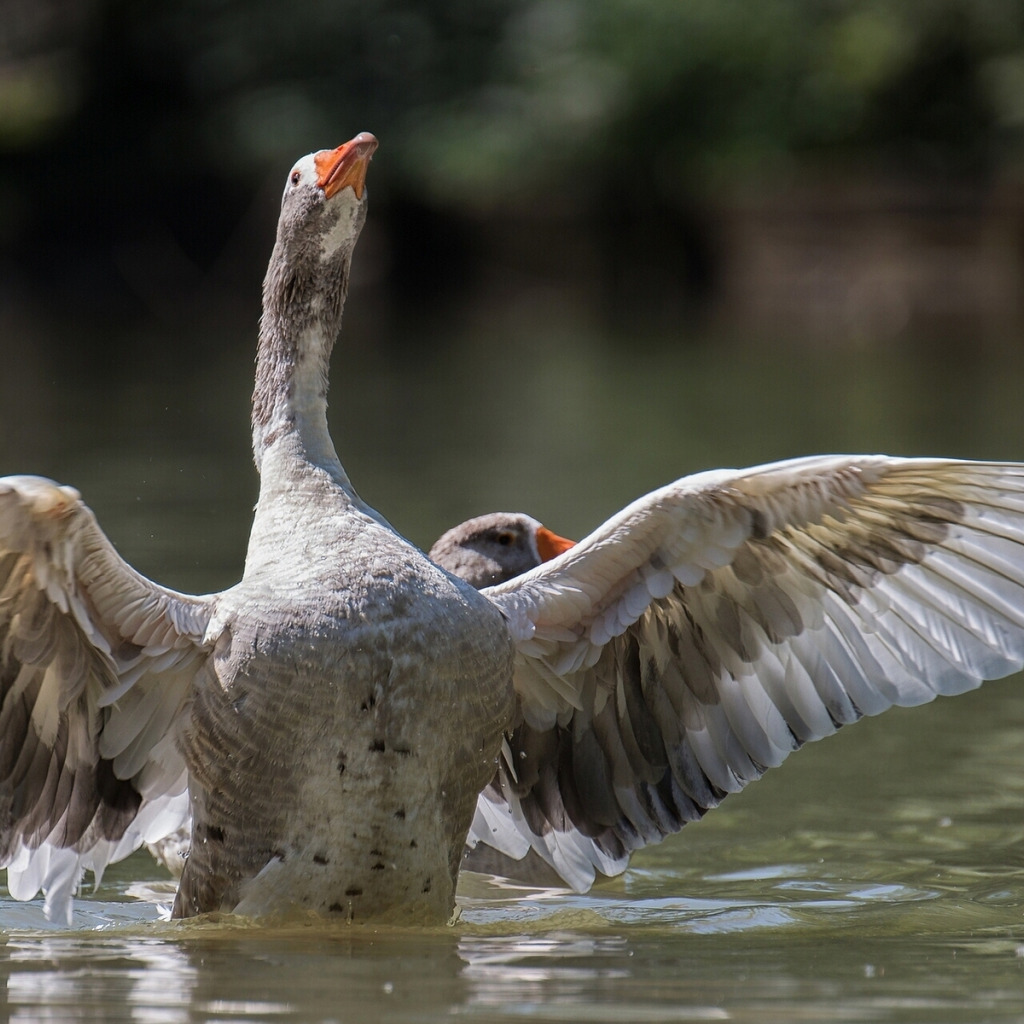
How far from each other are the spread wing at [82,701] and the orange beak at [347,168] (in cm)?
145

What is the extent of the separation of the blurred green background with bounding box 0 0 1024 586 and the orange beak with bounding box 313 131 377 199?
21.5 meters

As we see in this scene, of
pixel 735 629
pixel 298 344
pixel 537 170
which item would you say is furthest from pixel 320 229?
pixel 537 170

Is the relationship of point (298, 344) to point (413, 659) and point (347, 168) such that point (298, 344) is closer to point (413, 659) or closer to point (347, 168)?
point (347, 168)

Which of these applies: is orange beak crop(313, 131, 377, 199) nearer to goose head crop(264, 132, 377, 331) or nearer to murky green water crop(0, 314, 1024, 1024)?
goose head crop(264, 132, 377, 331)

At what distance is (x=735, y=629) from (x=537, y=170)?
32649 millimetres

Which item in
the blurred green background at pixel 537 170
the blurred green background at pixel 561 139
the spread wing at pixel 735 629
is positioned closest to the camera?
the spread wing at pixel 735 629

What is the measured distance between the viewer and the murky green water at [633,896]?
14.7 ft

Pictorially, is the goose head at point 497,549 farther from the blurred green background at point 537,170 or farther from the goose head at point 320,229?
the blurred green background at point 537,170

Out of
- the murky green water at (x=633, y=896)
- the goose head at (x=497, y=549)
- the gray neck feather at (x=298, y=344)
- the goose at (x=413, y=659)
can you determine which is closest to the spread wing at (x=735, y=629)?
the goose at (x=413, y=659)

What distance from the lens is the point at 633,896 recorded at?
638cm

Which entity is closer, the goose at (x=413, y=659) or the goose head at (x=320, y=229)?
the goose at (x=413, y=659)

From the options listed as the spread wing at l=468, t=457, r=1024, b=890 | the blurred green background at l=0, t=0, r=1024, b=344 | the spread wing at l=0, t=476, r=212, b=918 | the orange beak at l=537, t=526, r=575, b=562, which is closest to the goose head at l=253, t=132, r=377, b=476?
the spread wing at l=0, t=476, r=212, b=918

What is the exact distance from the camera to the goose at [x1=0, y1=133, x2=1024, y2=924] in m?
5.33

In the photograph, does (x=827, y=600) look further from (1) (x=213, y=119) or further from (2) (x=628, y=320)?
(1) (x=213, y=119)
